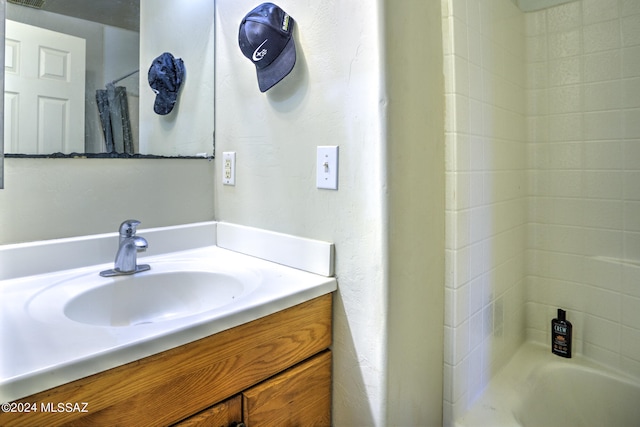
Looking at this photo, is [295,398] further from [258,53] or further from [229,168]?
[258,53]

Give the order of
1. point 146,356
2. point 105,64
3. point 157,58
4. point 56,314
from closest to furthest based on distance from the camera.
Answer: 1. point 146,356
2. point 56,314
3. point 105,64
4. point 157,58

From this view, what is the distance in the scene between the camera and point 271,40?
3.09 ft

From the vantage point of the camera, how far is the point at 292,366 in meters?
0.81

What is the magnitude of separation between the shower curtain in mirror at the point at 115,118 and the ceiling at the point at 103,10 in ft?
0.63

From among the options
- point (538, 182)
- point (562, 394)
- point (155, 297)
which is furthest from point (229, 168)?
point (562, 394)

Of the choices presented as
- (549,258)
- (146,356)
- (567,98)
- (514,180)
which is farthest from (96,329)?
(567,98)

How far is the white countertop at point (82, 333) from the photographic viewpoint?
0.49m

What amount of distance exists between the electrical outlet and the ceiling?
476 mm

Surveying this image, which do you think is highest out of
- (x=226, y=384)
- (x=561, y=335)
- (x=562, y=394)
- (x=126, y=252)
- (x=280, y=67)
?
(x=280, y=67)

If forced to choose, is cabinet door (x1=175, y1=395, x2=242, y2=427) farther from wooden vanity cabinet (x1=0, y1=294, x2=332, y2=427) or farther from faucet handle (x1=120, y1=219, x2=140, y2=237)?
faucet handle (x1=120, y1=219, x2=140, y2=237)

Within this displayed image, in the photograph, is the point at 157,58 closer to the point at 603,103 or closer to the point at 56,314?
the point at 56,314

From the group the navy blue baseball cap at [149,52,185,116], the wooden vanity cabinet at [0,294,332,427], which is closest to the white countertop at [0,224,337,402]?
the wooden vanity cabinet at [0,294,332,427]

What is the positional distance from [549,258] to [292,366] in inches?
47.7

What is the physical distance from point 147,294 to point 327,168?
58 cm
